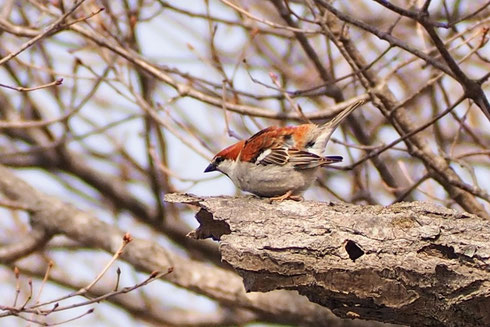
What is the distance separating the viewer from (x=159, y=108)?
634 cm

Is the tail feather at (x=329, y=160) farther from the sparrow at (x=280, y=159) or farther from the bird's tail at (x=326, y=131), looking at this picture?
the bird's tail at (x=326, y=131)

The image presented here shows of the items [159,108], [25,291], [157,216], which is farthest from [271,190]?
[25,291]

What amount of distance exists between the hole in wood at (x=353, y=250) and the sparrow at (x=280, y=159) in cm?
142

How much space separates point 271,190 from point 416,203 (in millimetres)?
1612

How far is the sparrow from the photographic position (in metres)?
5.22

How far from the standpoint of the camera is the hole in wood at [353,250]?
3.60 meters

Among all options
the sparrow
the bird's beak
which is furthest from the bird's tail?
the bird's beak

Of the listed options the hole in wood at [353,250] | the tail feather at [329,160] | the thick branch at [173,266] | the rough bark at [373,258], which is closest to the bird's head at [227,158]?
the tail feather at [329,160]

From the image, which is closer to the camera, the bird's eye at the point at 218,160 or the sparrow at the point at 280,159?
the sparrow at the point at 280,159

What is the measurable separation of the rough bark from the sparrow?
1.36 meters

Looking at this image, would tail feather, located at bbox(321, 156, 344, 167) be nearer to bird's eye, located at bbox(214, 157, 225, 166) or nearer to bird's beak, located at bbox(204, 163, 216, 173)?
bird's eye, located at bbox(214, 157, 225, 166)

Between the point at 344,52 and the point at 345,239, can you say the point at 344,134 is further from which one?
the point at 345,239

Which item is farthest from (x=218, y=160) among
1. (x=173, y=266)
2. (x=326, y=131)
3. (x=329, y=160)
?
(x=173, y=266)

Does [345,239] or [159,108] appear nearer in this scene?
[345,239]
